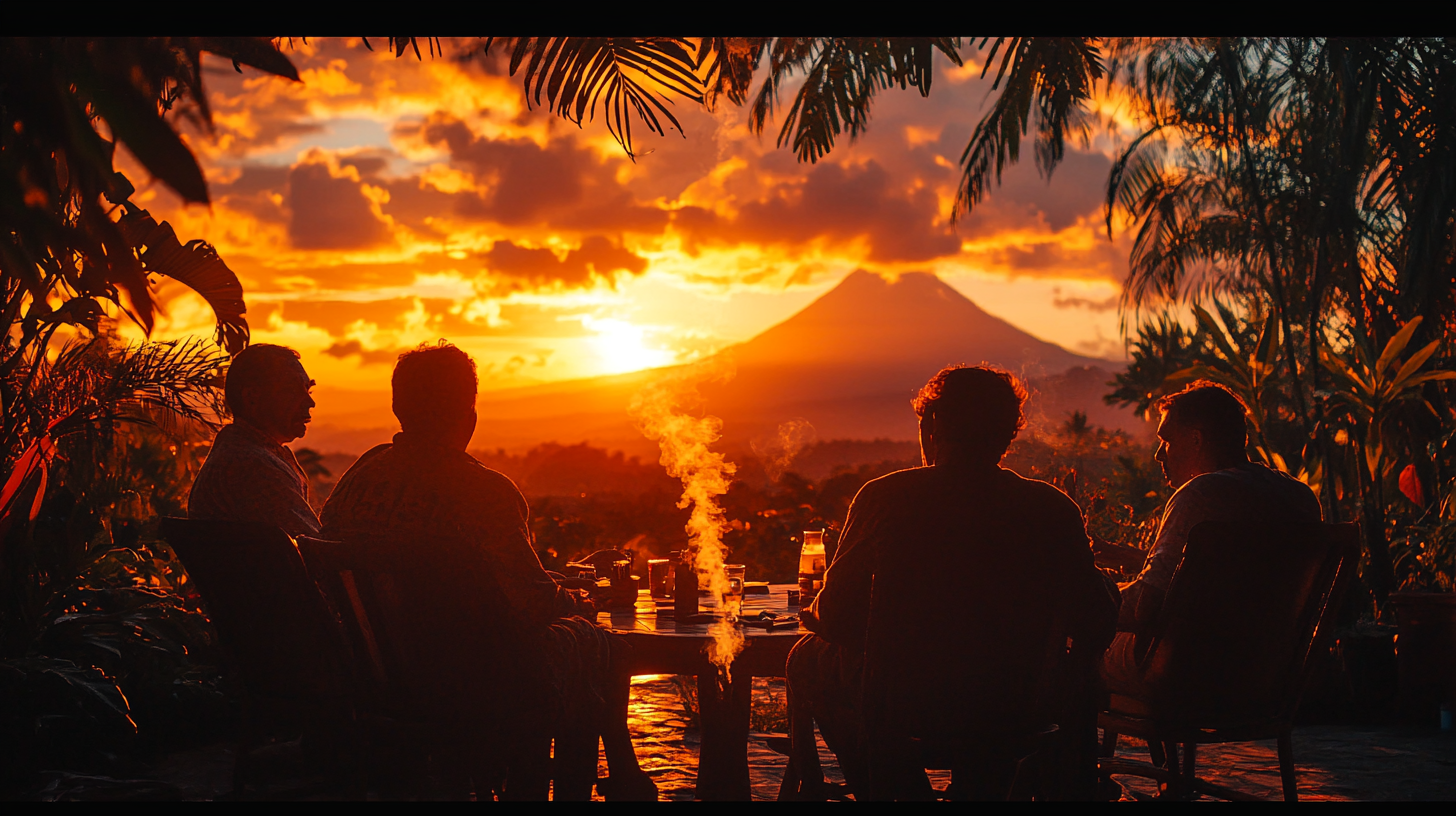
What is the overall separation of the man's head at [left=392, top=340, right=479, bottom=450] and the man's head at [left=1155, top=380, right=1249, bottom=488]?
91.0 inches

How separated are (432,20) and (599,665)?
2026 millimetres

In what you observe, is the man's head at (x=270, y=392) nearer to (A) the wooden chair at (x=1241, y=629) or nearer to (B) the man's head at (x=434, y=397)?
(B) the man's head at (x=434, y=397)

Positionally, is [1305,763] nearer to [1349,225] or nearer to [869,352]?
[1349,225]

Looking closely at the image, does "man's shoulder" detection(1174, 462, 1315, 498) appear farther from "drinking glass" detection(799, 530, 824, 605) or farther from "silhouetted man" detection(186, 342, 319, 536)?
"silhouetted man" detection(186, 342, 319, 536)

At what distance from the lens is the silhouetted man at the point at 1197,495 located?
10.9 ft

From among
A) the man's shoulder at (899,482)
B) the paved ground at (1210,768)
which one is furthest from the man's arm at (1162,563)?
the paved ground at (1210,768)

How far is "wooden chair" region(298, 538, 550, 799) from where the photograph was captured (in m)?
2.85

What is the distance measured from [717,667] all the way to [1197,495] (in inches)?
64.1

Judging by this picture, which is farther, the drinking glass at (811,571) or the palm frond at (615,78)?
the palm frond at (615,78)

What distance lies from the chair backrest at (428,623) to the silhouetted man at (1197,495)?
1.86 m

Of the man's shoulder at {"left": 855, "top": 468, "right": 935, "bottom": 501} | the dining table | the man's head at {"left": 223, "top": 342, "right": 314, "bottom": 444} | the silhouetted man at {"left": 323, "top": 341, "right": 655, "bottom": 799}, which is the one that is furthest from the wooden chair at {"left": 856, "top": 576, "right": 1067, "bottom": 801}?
the man's head at {"left": 223, "top": 342, "right": 314, "bottom": 444}

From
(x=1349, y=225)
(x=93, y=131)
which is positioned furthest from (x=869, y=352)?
(x=93, y=131)

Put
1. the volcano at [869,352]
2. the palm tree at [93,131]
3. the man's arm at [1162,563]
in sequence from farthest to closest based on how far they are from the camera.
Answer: the volcano at [869,352] < the man's arm at [1162,563] < the palm tree at [93,131]

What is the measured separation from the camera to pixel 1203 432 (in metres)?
3.52
